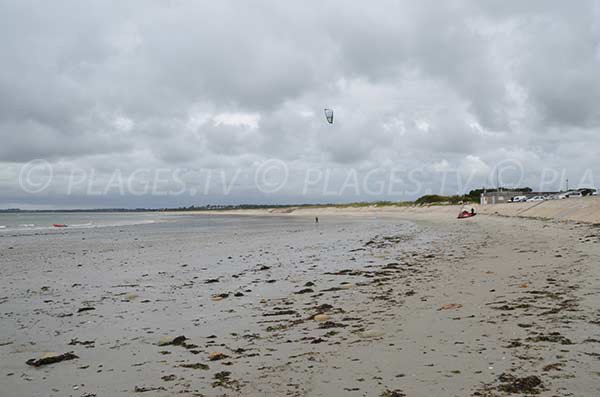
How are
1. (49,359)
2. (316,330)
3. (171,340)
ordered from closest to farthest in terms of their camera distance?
(49,359), (171,340), (316,330)

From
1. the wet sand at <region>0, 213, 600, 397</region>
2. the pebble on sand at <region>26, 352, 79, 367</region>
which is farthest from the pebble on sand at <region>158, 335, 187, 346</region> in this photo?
the pebble on sand at <region>26, 352, 79, 367</region>

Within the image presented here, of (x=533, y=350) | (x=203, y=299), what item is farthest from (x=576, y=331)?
(x=203, y=299)

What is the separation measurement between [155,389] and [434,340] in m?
3.72

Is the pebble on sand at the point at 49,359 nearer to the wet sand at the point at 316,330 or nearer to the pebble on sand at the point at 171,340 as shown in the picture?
the wet sand at the point at 316,330

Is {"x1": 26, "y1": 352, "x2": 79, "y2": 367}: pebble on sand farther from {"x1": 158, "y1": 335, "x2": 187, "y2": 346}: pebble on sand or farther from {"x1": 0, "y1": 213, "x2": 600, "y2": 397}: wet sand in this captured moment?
{"x1": 158, "y1": 335, "x2": 187, "y2": 346}: pebble on sand

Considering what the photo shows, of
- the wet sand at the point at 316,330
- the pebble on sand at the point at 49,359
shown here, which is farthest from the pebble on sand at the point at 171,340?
the pebble on sand at the point at 49,359

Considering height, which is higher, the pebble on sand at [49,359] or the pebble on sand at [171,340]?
the pebble on sand at [171,340]

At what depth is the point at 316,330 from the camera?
7.24 meters

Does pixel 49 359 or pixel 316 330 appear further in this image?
pixel 316 330

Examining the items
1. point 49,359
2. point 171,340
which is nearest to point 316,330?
point 171,340

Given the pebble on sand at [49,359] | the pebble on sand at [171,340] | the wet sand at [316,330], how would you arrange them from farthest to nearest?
the pebble on sand at [171,340] < the pebble on sand at [49,359] < the wet sand at [316,330]

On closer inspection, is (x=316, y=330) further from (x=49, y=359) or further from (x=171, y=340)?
(x=49, y=359)

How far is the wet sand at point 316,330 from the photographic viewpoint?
16.3 feet

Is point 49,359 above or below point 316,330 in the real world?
below
